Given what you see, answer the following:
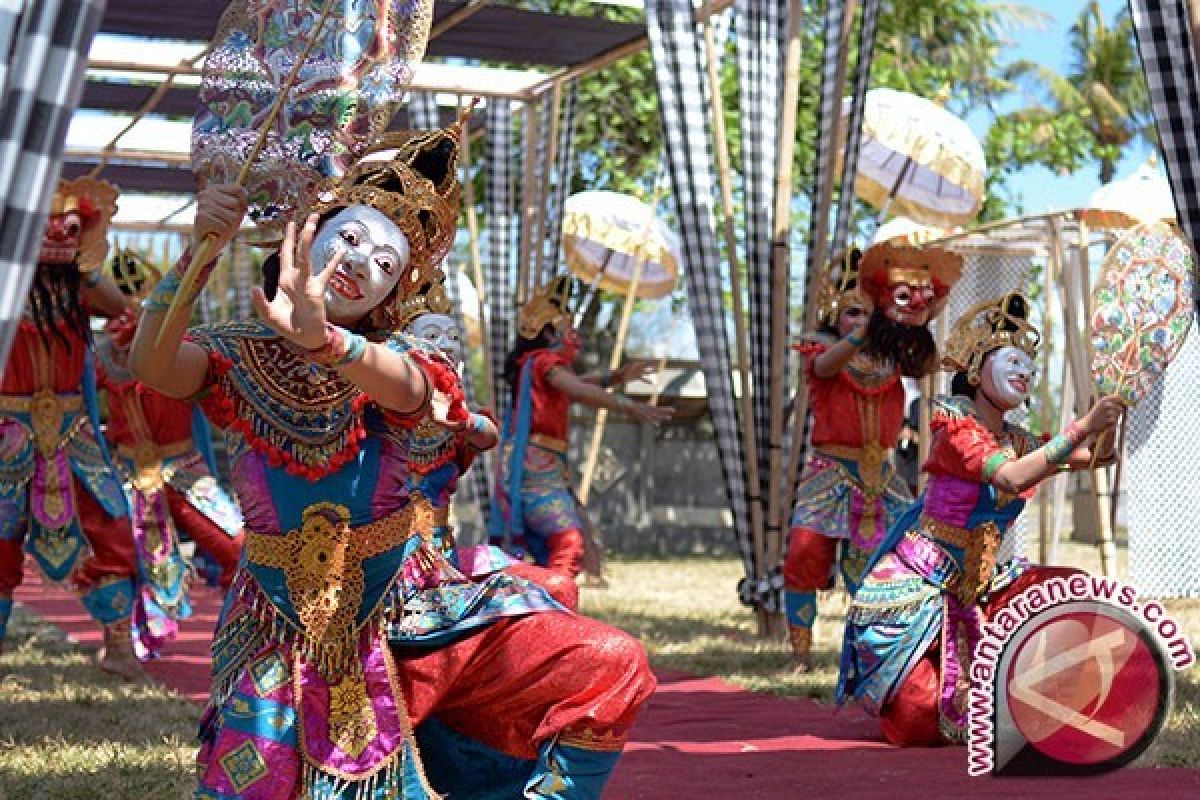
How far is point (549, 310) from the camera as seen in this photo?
26.6 ft

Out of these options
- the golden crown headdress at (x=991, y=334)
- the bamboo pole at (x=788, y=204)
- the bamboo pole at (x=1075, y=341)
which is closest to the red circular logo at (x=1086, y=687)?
the golden crown headdress at (x=991, y=334)

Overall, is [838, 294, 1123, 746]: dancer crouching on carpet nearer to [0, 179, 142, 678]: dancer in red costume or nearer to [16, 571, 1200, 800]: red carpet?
[16, 571, 1200, 800]: red carpet

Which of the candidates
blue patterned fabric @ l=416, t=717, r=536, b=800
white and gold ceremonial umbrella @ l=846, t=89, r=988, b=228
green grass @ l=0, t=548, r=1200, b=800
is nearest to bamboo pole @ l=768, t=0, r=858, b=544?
green grass @ l=0, t=548, r=1200, b=800

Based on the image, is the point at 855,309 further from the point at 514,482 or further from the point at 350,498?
the point at 350,498

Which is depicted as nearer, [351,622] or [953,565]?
[351,622]

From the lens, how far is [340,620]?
324 centimetres

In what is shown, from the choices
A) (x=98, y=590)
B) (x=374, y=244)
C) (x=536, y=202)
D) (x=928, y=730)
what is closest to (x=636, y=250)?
(x=536, y=202)

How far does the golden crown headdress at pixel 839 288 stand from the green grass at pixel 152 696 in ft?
4.88

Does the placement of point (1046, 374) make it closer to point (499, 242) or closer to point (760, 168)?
point (760, 168)

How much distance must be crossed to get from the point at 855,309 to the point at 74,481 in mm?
3116

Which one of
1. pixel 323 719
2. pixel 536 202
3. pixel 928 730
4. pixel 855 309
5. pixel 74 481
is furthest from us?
pixel 536 202

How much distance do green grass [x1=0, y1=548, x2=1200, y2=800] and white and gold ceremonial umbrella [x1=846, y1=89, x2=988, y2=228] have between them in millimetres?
2716

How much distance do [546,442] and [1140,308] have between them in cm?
429

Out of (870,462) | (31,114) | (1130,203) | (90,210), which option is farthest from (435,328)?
(1130,203)
